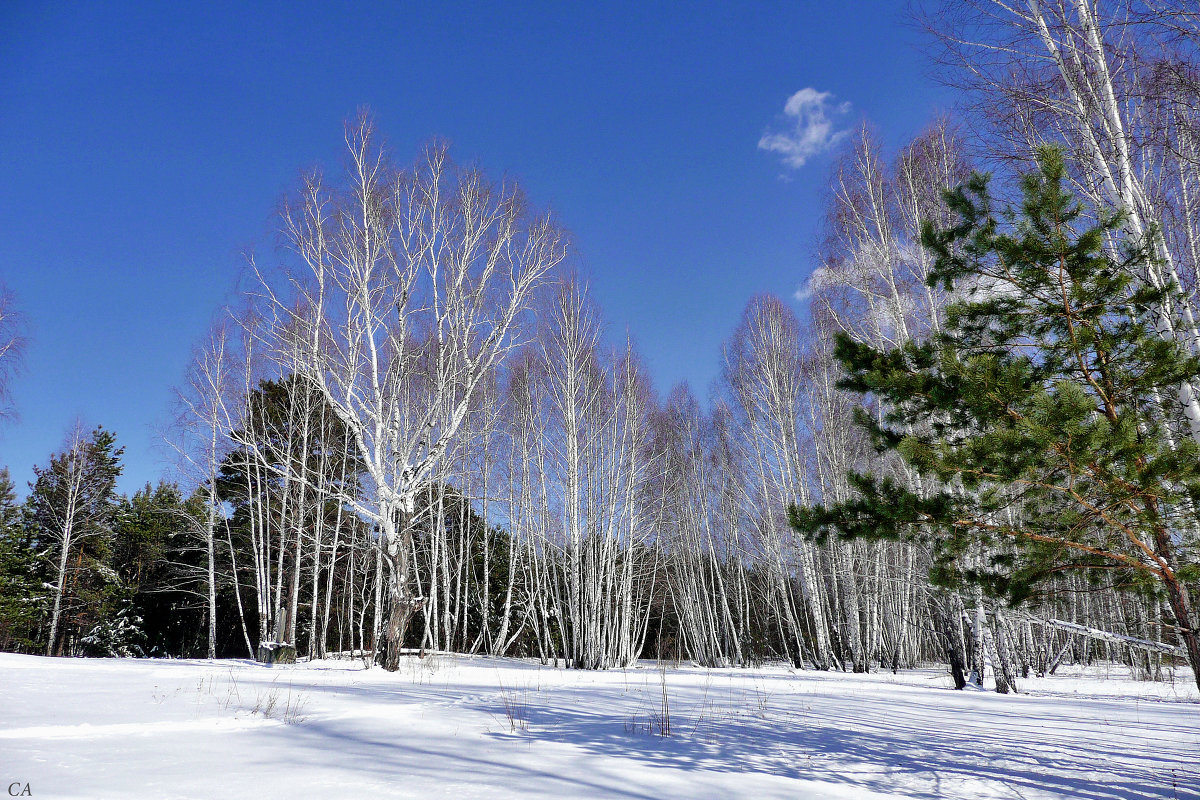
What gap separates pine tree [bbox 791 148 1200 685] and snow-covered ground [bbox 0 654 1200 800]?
A: 3.64ft

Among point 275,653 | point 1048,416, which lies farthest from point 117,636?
point 1048,416

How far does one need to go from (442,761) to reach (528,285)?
373 inches

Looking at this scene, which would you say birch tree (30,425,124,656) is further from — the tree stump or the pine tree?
the pine tree

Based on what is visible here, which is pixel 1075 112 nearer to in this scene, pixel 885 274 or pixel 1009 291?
pixel 1009 291

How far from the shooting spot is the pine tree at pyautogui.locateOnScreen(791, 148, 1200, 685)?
3150mm

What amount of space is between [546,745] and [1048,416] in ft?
10.7

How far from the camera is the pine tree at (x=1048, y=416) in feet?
10.3

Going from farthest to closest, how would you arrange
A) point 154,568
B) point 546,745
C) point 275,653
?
point 154,568, point 275,653, point 546,745

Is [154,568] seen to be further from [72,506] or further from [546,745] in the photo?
[546,745]

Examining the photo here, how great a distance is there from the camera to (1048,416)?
9.88 ft

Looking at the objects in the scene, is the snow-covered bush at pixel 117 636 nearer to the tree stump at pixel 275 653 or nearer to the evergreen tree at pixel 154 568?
the evergreen tree at pixel 154 568

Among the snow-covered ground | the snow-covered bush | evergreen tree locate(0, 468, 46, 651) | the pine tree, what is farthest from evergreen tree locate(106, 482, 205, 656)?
the pine tree

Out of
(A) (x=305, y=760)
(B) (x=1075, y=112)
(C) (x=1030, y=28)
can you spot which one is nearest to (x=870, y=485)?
(A) (x=305, y=760)

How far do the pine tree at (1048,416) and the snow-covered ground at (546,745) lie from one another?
111cm
